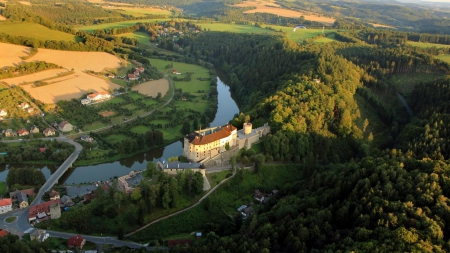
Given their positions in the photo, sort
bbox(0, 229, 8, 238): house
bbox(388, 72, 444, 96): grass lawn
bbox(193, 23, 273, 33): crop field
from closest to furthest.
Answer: bbox(0, 229, 8, 238): house → bbox(388, 72, 444, 96): grass lawn → bbox(193, 23, 273, 33): crop field

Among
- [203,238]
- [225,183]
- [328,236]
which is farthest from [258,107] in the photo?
[328,236]

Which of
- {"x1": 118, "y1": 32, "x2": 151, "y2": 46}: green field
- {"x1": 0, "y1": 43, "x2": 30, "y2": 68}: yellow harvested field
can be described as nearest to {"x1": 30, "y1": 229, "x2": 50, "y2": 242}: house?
{"x1": 0, "y1": 43, "x2": 30, "y2": 68}: yellow harvested field

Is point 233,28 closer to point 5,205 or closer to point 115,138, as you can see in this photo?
point 115,138

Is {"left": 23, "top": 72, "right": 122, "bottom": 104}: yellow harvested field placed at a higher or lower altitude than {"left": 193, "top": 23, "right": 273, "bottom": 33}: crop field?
lower

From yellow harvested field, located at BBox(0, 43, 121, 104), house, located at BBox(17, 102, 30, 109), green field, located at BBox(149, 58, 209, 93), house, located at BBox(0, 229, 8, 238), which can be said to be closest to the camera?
house, located at BBox(0, 229, 8, 238)

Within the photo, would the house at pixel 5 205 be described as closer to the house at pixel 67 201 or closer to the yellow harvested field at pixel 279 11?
the house at pixel 67 201

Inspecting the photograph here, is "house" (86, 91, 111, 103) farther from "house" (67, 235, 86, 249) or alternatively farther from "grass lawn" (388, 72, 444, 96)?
"grass lawn" (388, 72, 444, 96)

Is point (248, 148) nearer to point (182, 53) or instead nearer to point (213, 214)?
point (213, 214)

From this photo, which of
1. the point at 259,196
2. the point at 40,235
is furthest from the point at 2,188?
the point at 259,196
